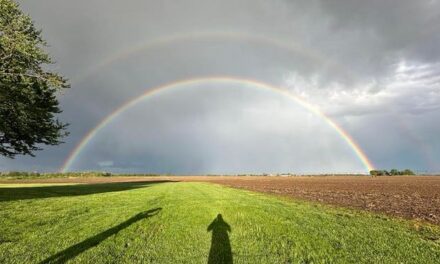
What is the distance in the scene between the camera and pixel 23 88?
25.1 meters

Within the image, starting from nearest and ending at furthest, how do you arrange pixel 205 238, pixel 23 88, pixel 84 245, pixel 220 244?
pixel 84 245 → pixel 220 244 → pixel 205 238 → pixel 23 88

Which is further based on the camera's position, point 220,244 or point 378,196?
point 378,196

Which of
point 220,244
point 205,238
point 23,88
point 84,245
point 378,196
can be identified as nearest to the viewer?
point 84,245

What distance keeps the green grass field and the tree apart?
9.59 m

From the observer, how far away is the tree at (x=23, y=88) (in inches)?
870

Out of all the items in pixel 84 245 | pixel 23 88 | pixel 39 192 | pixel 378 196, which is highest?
pixel 23 88

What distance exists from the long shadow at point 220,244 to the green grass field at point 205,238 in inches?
1.2

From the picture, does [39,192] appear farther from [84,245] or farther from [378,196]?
[378,196]

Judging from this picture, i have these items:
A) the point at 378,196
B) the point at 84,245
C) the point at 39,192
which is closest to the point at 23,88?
the point at 39,192

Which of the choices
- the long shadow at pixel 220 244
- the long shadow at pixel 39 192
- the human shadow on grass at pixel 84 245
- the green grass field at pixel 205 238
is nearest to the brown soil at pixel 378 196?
the green grass field at pixel 205 238

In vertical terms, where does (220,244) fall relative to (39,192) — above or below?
below

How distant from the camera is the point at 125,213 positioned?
→ 18.0m

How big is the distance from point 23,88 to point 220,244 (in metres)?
21.9

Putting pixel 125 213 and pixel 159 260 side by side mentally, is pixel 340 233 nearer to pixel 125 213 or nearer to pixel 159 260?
pixel 159 260
